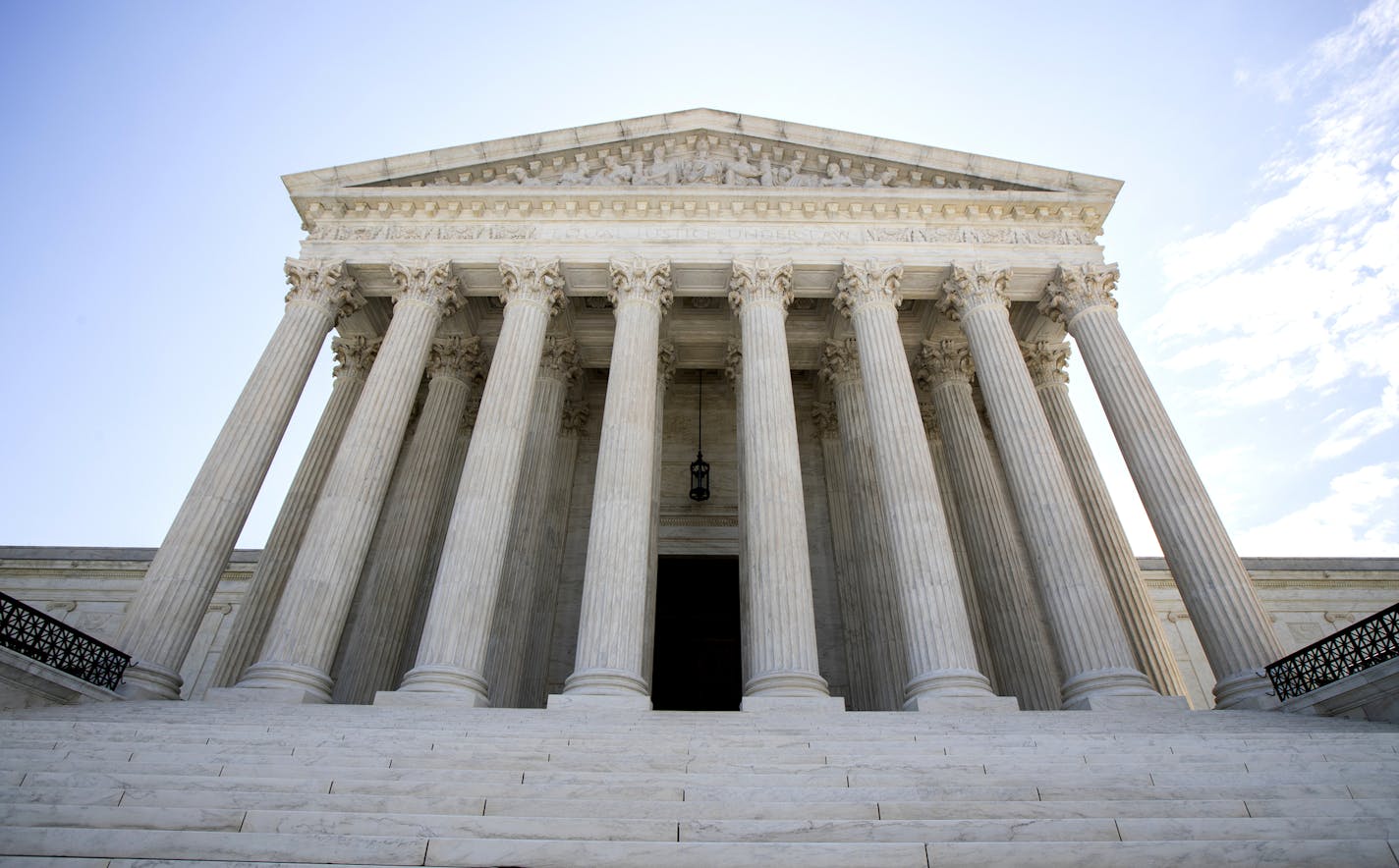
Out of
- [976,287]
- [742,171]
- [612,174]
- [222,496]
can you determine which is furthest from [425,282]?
[976,287]

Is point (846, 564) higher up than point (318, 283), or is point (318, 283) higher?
point (318, 283)

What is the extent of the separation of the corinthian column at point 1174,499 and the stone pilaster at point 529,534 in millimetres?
14301

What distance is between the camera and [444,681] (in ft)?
47.7

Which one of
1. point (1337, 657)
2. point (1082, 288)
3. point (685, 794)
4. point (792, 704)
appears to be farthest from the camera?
point (1082, 288)

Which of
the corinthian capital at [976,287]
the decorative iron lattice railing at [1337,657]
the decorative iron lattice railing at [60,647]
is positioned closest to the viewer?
the decorative iron lattice railing at [1337,657]

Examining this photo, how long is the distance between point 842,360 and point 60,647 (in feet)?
63.8

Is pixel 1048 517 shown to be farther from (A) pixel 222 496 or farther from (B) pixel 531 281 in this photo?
(A) pixel 222 496

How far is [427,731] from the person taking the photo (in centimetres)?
1055

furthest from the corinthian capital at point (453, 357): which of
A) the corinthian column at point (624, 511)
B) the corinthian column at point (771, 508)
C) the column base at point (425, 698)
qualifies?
the column base at point (425, 698)

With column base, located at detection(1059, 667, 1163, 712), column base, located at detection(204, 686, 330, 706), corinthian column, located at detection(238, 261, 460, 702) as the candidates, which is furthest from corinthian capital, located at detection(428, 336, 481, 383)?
column base, located at detection(1059, 667, 1163, 712)

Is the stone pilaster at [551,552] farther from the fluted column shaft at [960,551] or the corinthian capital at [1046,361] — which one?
the corinthian capital at [1046,361]

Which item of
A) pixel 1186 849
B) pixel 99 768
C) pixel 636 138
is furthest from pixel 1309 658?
pixel 636 138

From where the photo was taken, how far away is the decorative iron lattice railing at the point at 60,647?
1259cm

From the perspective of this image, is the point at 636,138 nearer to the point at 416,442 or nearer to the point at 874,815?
the point at 416,442
